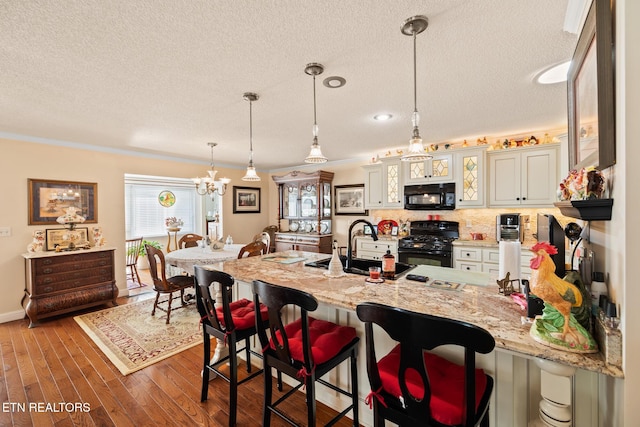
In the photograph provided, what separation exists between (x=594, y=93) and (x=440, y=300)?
1094 mm

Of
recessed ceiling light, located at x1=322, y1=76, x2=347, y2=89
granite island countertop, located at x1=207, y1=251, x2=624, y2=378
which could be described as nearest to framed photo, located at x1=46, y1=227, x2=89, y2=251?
granite island countertop, located at x1=207, y1=251, x2=624, y2=378

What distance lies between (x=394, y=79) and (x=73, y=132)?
389cm

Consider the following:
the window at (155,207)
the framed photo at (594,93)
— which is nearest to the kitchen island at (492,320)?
the framed photo at (594,93)

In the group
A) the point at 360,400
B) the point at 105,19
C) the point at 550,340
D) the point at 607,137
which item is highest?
the point at 105,19

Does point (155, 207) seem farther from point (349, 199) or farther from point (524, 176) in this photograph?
point (524, 176)

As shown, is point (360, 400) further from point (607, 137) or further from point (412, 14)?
point (412, 14)

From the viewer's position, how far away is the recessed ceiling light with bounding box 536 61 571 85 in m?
1.99

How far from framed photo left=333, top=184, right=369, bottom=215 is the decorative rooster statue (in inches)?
166

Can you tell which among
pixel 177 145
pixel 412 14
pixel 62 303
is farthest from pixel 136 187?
pixel 412 14

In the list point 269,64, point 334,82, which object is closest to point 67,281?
point 269,64

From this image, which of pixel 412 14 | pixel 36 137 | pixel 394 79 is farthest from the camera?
pixel 36 137

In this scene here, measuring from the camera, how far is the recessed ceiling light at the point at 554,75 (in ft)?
6.54

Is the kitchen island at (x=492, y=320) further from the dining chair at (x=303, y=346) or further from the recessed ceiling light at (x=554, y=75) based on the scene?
the recessed ceiling light at (x=554, y=75)

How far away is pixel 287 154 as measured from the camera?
4.97 m
